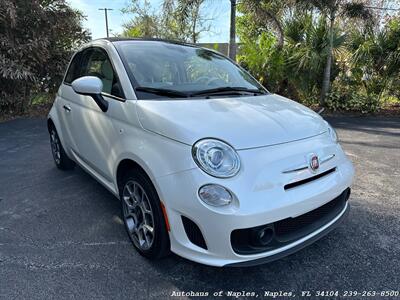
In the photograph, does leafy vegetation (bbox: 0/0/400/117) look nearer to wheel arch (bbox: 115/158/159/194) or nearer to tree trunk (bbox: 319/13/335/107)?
tree trunk (bbox: 319/13/335/107)

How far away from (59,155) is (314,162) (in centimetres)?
332

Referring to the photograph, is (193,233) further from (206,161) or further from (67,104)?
(67,104)

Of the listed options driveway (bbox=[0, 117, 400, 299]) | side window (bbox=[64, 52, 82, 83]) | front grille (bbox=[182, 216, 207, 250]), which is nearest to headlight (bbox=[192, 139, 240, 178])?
front grille (bbox=[182, 216, 207, 250])

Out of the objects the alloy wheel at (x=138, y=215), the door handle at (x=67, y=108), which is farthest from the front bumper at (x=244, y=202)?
the door handle at (x=67, y=108)

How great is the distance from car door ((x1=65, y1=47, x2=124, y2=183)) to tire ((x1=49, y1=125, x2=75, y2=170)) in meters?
0.68

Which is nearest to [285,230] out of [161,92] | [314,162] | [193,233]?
[314,162]

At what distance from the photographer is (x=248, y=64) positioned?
9.82 metres

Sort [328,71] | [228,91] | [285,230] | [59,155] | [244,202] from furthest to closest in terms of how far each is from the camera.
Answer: [328,71] → [59,155] → [228,91] → [285,230] → [244,202]

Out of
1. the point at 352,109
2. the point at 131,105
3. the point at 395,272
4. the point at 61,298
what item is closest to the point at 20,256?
the point at 61,298

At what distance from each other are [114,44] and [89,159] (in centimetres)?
111

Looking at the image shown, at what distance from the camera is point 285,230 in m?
2.15

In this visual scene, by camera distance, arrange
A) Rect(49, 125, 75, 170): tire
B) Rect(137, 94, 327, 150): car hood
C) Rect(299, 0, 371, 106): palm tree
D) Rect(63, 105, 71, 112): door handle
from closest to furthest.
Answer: Rect(137, 94, 327, 150): car hood → Rect(63, 105, 71, 112): door handle → Rect(49, 125, 75, 170): tire → Rect(299, 0, 371, 106): palm tree

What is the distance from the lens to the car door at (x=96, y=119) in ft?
9.09

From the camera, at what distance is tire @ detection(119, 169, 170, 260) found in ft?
7.33
